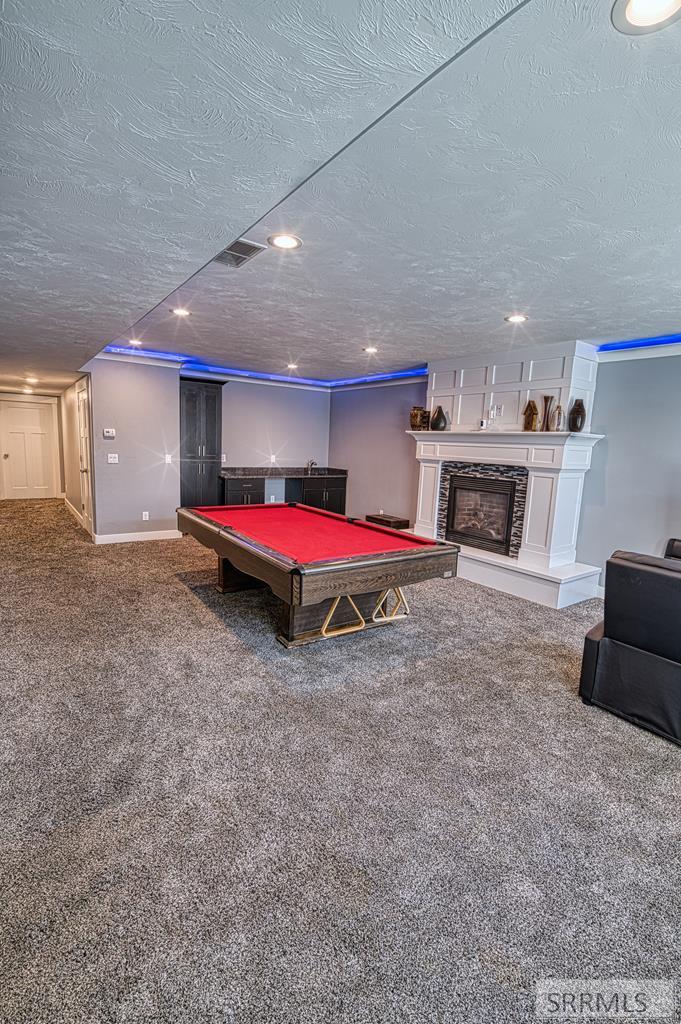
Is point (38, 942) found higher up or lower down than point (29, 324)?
lower down

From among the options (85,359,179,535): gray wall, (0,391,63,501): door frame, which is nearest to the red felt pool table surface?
(85,359,179,535): gray wall

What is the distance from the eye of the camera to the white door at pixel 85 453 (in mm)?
6422

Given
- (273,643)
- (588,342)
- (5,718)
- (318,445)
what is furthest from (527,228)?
(318,445)

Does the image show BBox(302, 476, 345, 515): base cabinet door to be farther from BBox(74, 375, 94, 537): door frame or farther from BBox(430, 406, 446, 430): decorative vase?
BBox(74, 375, 94, 537): door frame

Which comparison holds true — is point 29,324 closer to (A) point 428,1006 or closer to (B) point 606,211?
(B) point 606,211

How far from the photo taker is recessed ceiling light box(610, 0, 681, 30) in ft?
3.51

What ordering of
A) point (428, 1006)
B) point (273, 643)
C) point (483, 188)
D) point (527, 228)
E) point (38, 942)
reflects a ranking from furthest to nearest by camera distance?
point (273, 643) → point (527, 228) → point (483, 188) → point (38, 942) → point (428, 1006)

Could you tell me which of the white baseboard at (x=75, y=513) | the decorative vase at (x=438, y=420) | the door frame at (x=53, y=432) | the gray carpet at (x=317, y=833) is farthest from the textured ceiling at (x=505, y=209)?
the door frame at (x=53, y=432)

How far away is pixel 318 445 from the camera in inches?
331

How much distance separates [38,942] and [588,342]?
5327mm

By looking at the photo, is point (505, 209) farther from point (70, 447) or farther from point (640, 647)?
point (70, 447)

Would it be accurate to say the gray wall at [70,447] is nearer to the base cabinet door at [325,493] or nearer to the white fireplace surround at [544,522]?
the base cabinet door at [325,493]

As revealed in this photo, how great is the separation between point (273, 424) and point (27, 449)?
19.3 feet

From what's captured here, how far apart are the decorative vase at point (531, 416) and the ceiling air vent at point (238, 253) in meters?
3.21
